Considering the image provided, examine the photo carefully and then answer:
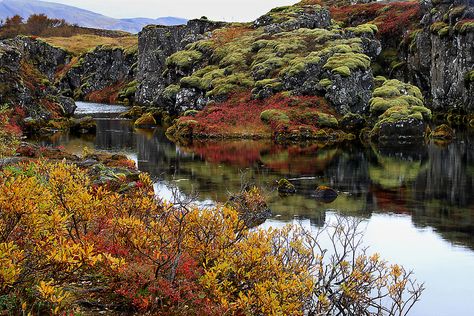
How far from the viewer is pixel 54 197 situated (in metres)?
13.3

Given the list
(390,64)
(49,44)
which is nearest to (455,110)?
(390,64)

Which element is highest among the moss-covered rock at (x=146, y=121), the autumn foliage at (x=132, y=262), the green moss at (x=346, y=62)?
the green moss at (x=346, y=62)

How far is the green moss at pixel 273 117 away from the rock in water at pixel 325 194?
118 ft

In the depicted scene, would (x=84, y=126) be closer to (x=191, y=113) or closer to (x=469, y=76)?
(x=191, y=113)

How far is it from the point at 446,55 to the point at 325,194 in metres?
62.6

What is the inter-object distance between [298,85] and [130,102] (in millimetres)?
67458

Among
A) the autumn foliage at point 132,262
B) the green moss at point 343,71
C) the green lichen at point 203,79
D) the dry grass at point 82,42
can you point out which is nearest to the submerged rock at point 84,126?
the green lichen at point 203,79

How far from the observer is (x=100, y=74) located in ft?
506

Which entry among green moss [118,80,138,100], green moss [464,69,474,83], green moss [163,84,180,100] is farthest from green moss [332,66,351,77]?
green moss [118,80,138,100]

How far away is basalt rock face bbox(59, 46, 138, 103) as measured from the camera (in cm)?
15062

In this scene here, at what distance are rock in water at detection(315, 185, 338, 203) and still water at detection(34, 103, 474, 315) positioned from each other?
0.62m

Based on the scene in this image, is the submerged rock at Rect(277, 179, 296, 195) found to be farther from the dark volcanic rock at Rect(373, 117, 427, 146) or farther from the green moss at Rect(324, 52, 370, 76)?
the green moss at Rect(324, 52, 370, 76)

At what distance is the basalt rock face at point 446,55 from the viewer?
83.4 metres

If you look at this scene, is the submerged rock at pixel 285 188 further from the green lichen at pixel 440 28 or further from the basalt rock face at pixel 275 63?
the green lichen at pixel 440 28
